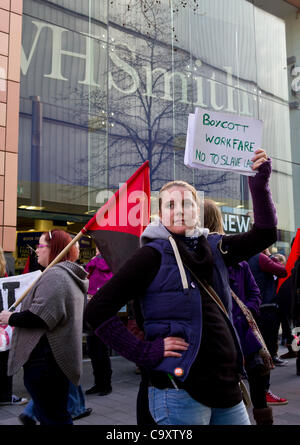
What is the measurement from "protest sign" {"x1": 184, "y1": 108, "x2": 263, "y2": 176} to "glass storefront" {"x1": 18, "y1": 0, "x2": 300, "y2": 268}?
6777 millimetres

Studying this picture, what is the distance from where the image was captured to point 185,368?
6.63 feet

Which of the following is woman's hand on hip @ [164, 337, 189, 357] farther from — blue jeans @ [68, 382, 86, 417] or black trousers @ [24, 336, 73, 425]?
blue jeans @ [68, 382, 86, 417]

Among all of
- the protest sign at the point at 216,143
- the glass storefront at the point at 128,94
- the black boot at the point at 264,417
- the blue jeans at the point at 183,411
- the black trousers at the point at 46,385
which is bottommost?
the black boot at the point at 264,417

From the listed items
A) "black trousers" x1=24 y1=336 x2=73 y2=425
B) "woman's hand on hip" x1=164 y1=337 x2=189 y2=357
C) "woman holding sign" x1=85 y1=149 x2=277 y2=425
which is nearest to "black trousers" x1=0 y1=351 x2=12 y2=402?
"black trousers" x1=24 y1=336 x2=73 y2=425

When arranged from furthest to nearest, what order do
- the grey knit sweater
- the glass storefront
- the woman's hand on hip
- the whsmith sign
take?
the whsmith sign, the glass storefront, the grey knit sweater, the woman's hand on hip

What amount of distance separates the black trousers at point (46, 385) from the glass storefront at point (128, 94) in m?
6.22

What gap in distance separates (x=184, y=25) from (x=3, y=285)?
9.65 m

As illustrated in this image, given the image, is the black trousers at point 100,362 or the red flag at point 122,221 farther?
the black trousers at point 100,362

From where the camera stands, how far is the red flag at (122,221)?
3.43 m

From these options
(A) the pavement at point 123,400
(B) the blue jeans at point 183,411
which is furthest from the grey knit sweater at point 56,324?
(A) the pavement at point 123,400

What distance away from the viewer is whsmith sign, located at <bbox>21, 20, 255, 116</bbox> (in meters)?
9.86

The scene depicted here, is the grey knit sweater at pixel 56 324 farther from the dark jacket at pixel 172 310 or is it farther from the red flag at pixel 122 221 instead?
the dark jacket at pixel 172 310

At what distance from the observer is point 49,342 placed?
341 cm
